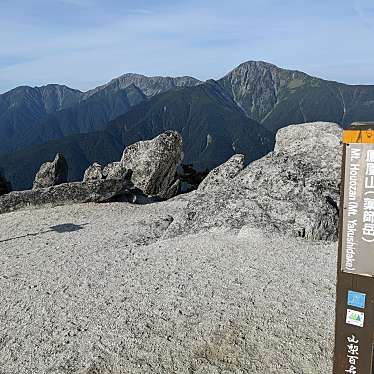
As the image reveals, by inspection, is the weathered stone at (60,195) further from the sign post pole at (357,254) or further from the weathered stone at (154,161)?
the sign post pole at (357,254)

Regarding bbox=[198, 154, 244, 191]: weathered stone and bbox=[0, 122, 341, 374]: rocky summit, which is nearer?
bbox=[0, 122, 341, 374]: rocky summit

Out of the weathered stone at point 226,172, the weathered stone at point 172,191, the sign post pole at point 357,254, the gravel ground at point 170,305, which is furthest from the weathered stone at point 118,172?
the sign post pole at point 357,254

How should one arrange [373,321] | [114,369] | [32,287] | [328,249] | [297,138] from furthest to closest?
[297,138] → [328,249] → [32,287] → [114,369] → [373,321]

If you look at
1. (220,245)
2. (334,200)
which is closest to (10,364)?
(220,245)

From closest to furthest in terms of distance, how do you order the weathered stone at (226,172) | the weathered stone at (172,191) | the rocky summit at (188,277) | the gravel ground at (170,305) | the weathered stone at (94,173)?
1. the gravel ground at (170,305)
2. the rocky summit at (188,277)
3. the weathered stone at (226,172)
4. the weathered stone at (172,191)
5. the weathered stone at (94,173)

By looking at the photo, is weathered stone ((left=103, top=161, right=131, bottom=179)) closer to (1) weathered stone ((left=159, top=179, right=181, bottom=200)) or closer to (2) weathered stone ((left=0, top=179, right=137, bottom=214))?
(1) weathered stone ((left=159, top=179, right=181, bottom=200))

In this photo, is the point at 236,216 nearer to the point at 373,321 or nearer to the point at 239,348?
the point at 239,348

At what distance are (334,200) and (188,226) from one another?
6209 millimetres

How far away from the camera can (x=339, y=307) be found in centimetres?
669

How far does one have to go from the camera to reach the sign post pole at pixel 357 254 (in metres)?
6.27

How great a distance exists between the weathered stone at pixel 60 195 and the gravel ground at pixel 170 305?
304 inches

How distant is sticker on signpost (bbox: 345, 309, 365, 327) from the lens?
21.4 feet

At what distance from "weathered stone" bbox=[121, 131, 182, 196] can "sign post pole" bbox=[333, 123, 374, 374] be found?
2756 cm

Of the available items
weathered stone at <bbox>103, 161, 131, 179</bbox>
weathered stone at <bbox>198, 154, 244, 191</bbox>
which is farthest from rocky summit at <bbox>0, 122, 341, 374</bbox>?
weathered stone at <bbox>103, 161, 131, 179</bbox>
